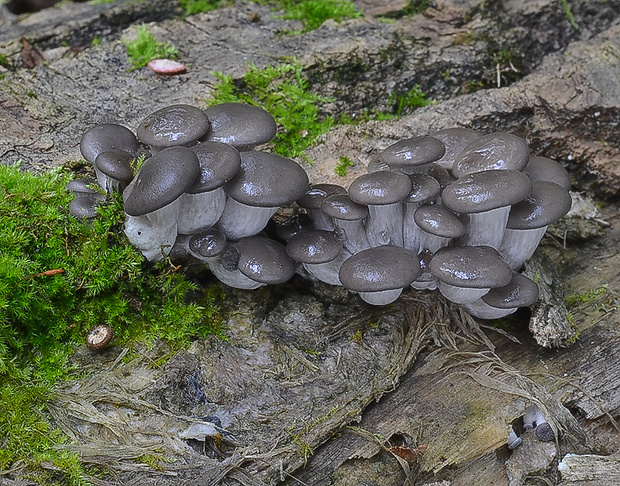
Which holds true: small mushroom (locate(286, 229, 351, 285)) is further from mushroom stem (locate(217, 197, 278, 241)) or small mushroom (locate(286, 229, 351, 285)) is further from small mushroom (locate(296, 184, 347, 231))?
mushroom stem (locate(217, 197, 278, 241))

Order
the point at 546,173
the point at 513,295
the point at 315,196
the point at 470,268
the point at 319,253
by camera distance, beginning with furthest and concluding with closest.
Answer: the point at 546,173 → the point at 315,196 → the point at 513,295 → the point at 319,253 → the point at 470,268

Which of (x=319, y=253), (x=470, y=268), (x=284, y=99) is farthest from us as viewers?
(x=284, y=99)

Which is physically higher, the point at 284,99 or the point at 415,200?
the point at 415,200

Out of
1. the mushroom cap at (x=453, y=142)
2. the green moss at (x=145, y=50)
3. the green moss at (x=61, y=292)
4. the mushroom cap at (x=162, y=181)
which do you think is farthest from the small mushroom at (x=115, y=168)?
the mushroom cap at (x=453, y=142)

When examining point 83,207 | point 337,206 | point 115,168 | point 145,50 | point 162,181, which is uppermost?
point 162,181

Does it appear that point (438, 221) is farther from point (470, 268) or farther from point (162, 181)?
point (162, 181)

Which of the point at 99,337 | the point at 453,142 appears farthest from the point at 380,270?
the point at 99,337

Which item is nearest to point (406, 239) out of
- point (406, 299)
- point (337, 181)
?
point (406, 299)
